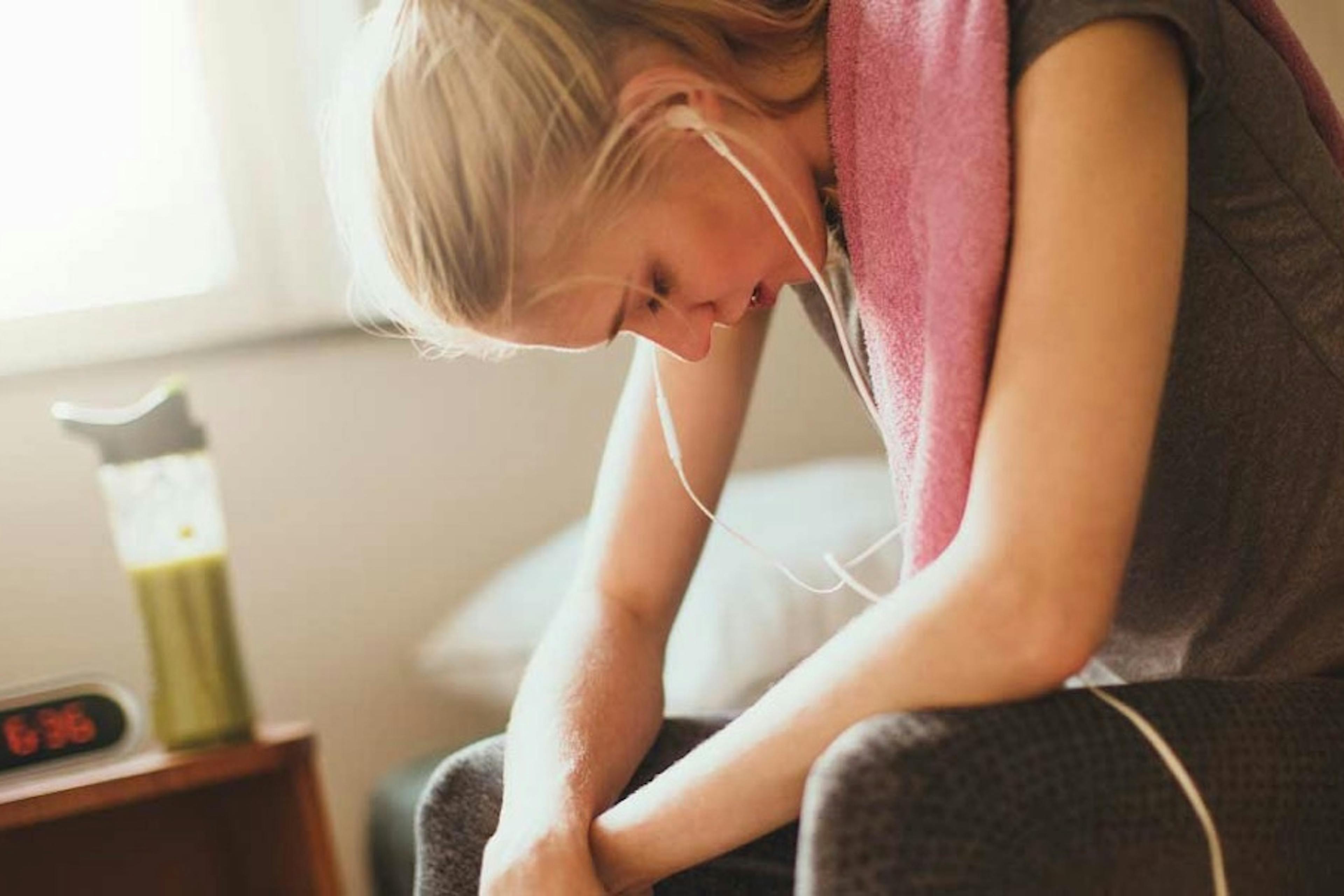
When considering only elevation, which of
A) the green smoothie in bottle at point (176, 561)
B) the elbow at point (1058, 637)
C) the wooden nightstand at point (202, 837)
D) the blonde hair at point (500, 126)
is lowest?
the wooden nightstand at point (202, 837)

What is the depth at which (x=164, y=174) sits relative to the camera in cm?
177

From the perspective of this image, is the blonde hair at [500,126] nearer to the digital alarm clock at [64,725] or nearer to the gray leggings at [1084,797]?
the gray leggings at [1084,797]

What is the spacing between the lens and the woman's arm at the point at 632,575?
946 millimetres

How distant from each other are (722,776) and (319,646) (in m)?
1.14

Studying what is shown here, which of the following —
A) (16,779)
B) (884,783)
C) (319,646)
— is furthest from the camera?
(319,646)

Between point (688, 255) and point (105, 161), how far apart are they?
1124 millimetres

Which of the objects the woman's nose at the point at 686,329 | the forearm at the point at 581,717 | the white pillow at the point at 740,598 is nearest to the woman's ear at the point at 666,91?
the woman's nose at the point at 686,329

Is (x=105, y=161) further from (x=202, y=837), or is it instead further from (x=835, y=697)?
(x=835, y=697)

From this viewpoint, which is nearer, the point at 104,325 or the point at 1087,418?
the point at 1087,418

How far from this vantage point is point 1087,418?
0.66 meters

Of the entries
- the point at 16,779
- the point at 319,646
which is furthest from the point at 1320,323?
the point at 319,646

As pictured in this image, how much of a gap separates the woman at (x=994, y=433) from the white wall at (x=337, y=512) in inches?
32.3

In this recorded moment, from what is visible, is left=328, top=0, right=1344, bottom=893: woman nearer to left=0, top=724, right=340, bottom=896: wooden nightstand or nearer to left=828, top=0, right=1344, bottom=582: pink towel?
left=828, top=0, right=1344, bottom=582: pink towel

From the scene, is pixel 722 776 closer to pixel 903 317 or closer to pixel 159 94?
pixel 903 317
